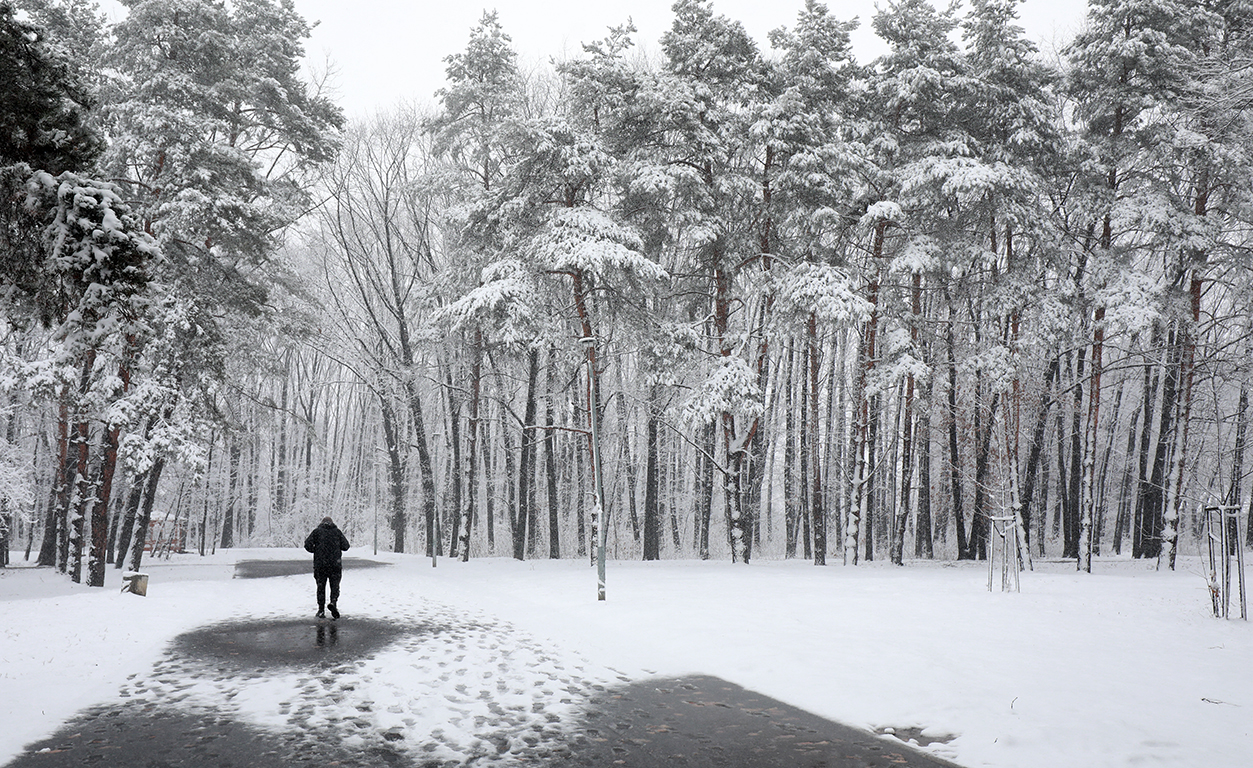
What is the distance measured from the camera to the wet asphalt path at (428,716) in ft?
17.7

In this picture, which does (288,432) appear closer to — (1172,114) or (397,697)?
(397,697)

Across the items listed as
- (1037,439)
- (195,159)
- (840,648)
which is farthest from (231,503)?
(840,648)

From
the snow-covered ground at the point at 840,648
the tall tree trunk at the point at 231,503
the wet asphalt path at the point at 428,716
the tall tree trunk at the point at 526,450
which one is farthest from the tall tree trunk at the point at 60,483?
the tall tree trunk at the point at 231,503

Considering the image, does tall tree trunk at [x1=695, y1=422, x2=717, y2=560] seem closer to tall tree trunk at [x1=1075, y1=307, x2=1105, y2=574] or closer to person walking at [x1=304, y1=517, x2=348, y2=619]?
tall tree trunk at [x1=1075, y1=307, x2=1105, y2=574]

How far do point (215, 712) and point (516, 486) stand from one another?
23637 millimetres

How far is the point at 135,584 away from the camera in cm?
1297

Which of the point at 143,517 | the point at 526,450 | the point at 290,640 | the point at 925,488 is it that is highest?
the point at 526,450

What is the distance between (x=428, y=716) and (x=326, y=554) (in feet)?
18.7

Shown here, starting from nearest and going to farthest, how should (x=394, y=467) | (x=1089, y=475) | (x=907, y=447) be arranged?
(x=1089, y=475), (x=907, y=447), (x=394, y=467)

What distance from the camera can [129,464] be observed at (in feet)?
44.8

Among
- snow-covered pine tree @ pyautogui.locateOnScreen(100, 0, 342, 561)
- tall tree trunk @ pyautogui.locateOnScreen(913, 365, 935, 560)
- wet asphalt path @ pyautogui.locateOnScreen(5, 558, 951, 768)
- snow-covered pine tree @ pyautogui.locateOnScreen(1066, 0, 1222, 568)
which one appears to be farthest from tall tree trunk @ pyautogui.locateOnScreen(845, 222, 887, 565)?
snow-covered pine tree @ pyautogui.locateOnScreen(100, 0, 342, 561)

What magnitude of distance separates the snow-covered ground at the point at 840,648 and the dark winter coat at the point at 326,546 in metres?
1.04

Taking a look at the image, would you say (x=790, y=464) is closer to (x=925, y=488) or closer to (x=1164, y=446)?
(x=925, y=488)

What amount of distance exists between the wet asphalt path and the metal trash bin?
4672 mm
